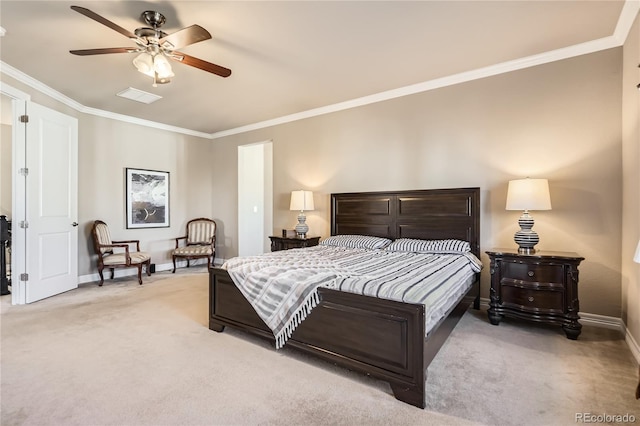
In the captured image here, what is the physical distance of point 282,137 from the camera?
5477mm

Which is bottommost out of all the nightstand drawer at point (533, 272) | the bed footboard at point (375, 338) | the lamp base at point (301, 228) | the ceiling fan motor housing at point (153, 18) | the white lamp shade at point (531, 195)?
the bed footboard at point (375, 338)

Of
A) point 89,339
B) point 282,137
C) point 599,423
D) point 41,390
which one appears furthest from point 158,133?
point 599,423

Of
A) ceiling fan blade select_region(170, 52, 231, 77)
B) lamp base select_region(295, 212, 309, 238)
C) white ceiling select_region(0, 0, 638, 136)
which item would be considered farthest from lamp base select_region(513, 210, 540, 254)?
ceiling fan blade select_region(170, 52, 231, 77)

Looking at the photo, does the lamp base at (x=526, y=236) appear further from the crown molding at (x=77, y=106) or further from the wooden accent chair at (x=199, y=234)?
the crown molding at (x=77, y=106)

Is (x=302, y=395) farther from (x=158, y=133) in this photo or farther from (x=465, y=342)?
(x=158, y=133)

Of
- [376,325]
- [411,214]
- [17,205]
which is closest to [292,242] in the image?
[411,214]

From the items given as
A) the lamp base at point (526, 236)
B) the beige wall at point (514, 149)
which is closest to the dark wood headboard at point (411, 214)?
the beige wall at point (514, 149)

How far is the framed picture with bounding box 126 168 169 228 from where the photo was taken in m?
5.44

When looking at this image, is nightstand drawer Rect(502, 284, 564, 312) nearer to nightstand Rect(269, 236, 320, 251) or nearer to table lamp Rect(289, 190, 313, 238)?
nightstand Rect(269, 236, 320, 251)

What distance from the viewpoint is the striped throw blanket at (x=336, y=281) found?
2061 millimetres

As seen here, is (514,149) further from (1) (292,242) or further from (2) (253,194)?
(2) (253,194)

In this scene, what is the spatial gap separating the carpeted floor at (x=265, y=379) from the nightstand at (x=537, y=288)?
16cm

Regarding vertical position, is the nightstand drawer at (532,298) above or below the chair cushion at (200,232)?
below

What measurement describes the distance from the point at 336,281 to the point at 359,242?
1818 millimetres
